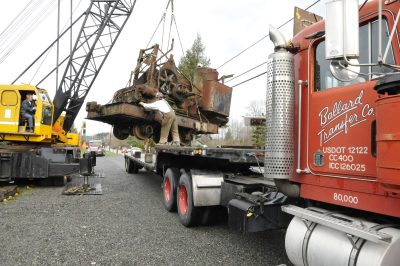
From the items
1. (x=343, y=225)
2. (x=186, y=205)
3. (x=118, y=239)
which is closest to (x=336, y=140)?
(x=343, y=225)

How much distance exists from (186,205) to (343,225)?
389 centimetres

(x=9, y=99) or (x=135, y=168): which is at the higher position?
(x=9, y=99)

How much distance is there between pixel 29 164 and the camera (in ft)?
36.0

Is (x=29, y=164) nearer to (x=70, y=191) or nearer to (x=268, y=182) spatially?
(x=70, y=191)

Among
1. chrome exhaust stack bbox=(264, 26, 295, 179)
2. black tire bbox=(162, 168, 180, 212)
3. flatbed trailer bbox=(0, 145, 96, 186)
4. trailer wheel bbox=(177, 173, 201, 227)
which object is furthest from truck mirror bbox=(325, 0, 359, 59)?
flatbed trailer bbox=(0, 145, 96, 186)

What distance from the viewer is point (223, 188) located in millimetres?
5508

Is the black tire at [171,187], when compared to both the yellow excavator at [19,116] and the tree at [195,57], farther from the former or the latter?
the tree at [195,57]

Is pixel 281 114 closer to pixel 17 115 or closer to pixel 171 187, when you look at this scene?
pixel 171 187

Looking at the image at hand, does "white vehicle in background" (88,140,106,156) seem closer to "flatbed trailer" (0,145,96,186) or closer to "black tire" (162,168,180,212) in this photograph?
"flatbed trailer" (0,145,96,186)

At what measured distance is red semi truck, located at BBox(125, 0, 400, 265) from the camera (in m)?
2.49

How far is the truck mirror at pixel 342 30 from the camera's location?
8.01 feet

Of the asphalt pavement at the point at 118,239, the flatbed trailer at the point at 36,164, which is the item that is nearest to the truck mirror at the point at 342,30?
the asphalt pavement at the point at 118,239

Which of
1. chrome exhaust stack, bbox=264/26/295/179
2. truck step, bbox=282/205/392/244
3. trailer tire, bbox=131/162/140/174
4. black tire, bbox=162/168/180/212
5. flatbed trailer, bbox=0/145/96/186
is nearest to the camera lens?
truck step, bbox=282/205/392/244

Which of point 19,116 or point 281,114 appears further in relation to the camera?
point 19,116
